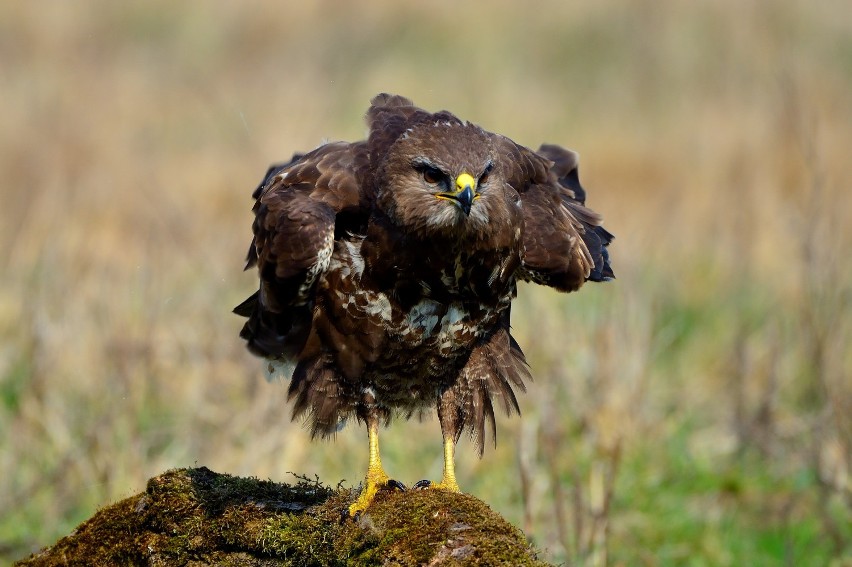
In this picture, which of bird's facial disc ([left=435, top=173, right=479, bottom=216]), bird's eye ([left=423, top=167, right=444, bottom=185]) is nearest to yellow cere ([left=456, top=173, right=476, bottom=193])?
bird's facial disc ([left=435, top=173, right=479, bottom=216])

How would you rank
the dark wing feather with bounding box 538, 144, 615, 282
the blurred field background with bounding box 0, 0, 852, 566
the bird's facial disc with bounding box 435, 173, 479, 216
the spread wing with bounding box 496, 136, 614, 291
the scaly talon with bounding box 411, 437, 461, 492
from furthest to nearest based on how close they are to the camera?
the blurred field background with bounding box 0, 0, 852, 566
the dark wing feather with bounding box 538, 144, 615, 282
the spread wing with bounding box 496, 136, 614, 291
the scaly talon with bounding box 411, 437, 461, 492
the bird's facial disc with bounding box 435, 173, 479, 216

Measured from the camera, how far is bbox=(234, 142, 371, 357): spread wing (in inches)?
193

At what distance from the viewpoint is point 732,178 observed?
45.1ft

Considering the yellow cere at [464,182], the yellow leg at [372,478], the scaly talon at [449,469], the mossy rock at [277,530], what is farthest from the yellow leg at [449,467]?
the yellow cere at [464,182]

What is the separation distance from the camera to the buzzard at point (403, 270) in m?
4.84

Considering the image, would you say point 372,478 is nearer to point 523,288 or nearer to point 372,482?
point 372,482

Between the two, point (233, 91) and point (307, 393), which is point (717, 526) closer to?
point (307, 393)

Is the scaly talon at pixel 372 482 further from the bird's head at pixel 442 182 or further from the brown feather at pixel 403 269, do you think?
the bird's head at pixel 442 182

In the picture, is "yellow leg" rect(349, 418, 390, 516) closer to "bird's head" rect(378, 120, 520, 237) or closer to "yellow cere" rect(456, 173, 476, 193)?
"bird's head" rect(378, 120, 520, 237)

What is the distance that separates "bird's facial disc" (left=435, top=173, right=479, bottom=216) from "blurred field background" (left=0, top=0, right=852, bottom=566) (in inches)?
44.4

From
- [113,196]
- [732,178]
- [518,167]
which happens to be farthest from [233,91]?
[518,167]

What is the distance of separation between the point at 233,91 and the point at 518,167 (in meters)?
11.9

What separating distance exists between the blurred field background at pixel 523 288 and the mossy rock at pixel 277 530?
185cm

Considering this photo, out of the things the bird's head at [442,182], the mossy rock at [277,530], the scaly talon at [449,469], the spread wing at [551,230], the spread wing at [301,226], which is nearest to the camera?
the mossy rock at [277,530]
